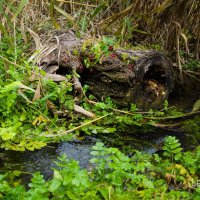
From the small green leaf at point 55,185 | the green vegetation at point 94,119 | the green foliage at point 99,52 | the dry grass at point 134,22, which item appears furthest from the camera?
the dry grass at point 134,22

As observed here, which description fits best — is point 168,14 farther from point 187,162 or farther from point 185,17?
point 187,162

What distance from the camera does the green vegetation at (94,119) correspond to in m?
1.84

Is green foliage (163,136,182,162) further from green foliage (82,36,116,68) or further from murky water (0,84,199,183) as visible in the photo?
green foliage (82,36,116,68)

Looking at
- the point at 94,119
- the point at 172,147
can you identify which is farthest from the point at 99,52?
the point at 172,147

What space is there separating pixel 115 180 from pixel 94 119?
3.80 ft

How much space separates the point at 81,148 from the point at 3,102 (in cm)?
67

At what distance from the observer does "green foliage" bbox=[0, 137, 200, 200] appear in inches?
64.4

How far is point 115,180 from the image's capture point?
6.14ft

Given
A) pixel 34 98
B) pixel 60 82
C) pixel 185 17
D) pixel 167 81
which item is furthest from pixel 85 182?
pixel 185 17

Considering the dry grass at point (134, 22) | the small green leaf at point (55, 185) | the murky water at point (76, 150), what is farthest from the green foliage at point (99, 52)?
the small green leaf at point (55, 185)

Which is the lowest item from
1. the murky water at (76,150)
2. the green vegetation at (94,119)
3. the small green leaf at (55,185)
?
the murky water at (76,150)

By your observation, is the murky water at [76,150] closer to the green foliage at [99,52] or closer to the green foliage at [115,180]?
the green foliage at [115,180]

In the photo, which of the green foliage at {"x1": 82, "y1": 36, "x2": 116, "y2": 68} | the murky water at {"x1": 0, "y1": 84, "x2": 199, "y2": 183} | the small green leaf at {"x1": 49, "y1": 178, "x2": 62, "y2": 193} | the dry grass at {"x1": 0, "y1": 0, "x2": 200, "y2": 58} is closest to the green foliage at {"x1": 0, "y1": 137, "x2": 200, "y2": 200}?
the small green leaf at {"x1": 49, "y1": 178, "x2": 62, "y2": 193}

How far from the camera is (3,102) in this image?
8.63ft
